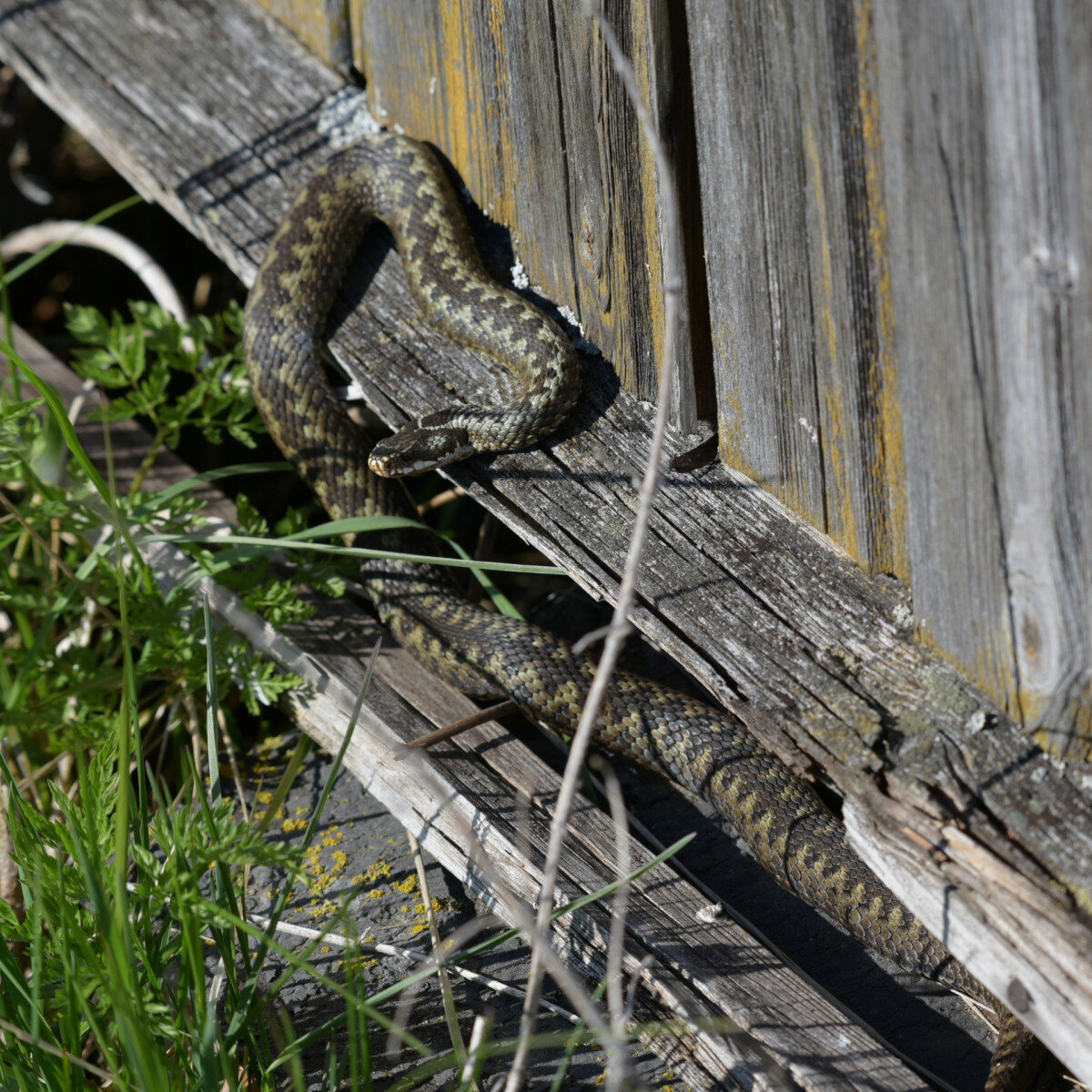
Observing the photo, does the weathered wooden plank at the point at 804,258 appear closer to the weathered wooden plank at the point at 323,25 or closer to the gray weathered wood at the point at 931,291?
the gray weathered wood at the point at 931,291

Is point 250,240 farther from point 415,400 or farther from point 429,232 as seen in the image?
point 415,400

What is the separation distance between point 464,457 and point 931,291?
1.71 metres

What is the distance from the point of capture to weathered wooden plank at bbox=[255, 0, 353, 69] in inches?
166

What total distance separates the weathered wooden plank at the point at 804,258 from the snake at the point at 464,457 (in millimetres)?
770

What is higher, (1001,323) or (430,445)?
(1001,323)

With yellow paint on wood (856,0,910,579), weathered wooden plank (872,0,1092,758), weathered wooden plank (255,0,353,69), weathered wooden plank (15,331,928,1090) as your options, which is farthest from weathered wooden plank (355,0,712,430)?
weathered wooden plank (15,331,928,1090)

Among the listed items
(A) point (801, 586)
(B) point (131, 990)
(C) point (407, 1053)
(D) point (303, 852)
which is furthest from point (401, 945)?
(A) point (801, 586)

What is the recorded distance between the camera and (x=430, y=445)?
11.1 ft

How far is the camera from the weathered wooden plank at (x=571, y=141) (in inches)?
106

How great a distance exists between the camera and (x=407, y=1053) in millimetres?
2607

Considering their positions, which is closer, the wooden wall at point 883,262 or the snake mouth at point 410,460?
the wooden wall at point 883,262

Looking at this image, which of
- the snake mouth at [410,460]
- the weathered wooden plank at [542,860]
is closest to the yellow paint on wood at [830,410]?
the weathered wooden plank at [542,860]

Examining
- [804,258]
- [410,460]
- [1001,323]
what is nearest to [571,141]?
[804,258]

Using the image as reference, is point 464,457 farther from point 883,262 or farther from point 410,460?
point 883,262
